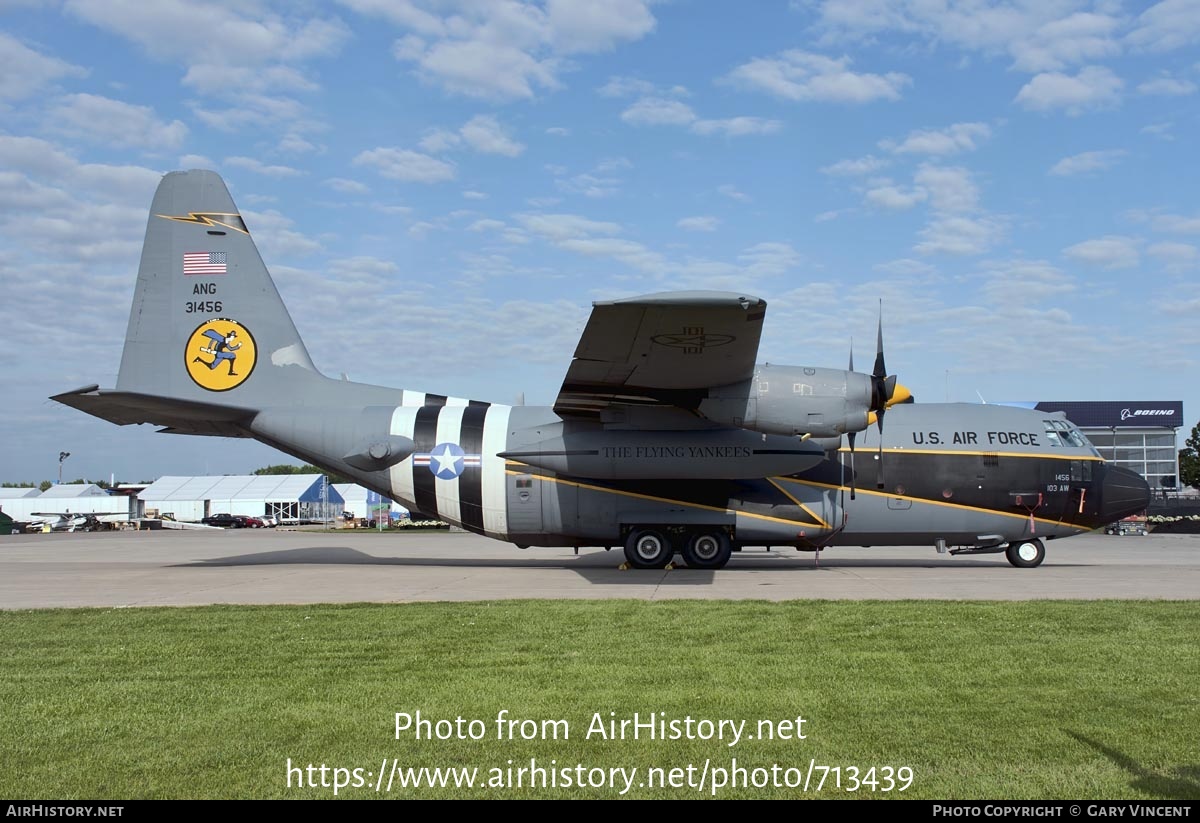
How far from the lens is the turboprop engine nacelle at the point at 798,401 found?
1689 cm

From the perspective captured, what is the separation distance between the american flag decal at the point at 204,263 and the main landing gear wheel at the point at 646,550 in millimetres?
10880

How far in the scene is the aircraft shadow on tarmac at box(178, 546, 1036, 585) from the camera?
18562 millimetres

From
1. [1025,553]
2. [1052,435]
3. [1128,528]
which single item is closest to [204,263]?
[1052,435]

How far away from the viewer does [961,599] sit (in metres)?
13.7

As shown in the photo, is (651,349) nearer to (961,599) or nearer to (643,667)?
(961,599)

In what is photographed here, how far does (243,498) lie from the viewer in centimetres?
8588

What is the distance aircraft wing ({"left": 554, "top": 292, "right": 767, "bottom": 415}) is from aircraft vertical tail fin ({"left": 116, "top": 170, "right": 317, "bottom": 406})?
6988mm

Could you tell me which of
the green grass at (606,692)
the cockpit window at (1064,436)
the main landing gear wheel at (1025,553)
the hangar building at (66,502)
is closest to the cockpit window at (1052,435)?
the cockpit window at (1064,436)

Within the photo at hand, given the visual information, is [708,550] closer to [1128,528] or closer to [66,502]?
[1128,528]

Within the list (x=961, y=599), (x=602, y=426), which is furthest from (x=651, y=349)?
(x=961, y=599)

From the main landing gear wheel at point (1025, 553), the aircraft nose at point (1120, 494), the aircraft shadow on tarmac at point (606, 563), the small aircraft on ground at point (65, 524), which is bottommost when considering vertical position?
the small aircraft on ground at point (65, 524)

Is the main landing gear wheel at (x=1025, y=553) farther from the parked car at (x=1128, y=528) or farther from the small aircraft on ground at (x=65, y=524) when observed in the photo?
the small aircraft on ground at (x=65, y=524)

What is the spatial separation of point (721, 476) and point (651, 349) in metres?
4.54

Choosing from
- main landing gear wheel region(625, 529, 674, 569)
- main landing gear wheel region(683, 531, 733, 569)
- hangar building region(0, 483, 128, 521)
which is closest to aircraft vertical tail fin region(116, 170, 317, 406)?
main landing gear wheel region(625, 529, 674, 569)
